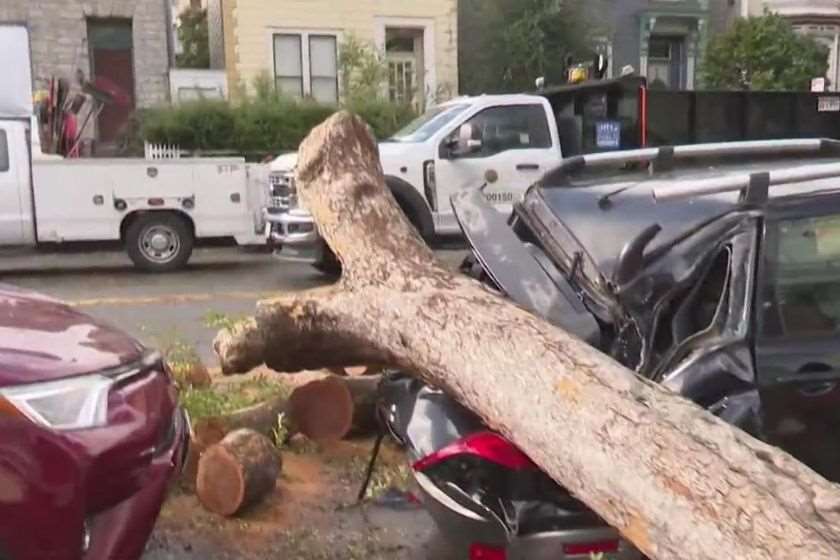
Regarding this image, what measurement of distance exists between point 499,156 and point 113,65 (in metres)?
11.3

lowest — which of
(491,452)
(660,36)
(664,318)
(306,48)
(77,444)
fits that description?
(491,452)

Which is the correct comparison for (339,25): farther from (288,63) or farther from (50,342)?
(50,342)

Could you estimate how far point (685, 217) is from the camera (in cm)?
390

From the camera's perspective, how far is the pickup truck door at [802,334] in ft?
11.4

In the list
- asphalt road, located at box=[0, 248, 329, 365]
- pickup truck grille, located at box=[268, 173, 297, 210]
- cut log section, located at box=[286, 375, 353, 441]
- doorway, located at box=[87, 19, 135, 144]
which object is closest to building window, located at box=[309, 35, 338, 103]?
doorway, located at box=[87, 19, 135, 144]

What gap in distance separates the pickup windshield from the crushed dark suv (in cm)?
821

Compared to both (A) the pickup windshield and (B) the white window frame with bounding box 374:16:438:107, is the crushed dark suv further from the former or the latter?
(B) the white window frame with bounding box 374:16:438:107

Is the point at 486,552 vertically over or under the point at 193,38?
under

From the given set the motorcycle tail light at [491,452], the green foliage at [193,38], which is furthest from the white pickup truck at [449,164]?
the green foliage at [193,38]

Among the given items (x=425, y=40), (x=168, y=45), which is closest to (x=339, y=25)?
(x=425, y=40)

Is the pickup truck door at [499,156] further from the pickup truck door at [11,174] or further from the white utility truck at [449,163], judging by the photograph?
the pickup truck door at [11,174]

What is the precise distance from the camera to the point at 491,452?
11.2ft

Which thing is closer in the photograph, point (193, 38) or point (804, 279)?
point (804, 279)

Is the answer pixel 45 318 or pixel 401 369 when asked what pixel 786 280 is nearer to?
pixel 401 369
